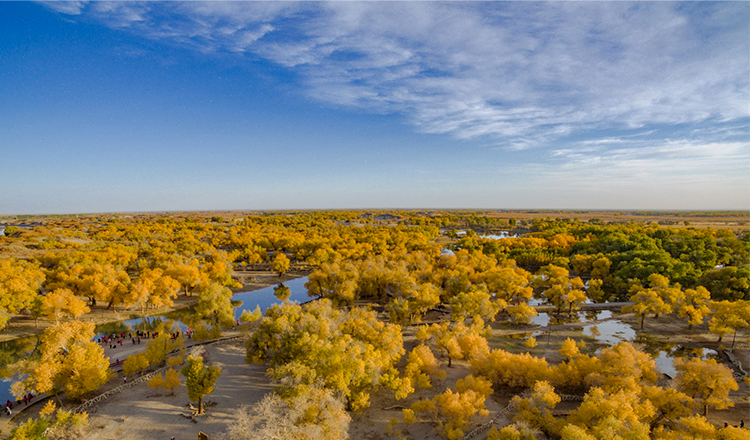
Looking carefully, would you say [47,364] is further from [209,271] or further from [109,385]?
[209,271]

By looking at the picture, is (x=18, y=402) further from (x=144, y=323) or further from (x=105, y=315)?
(x=105, y=315)

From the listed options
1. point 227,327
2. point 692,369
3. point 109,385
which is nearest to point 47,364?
point 109,385

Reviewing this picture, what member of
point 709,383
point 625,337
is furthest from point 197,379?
point 625,337

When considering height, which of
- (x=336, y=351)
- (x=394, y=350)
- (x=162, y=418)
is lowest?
(x=162, y=418)

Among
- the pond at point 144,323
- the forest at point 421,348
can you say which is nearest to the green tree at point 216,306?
the forest at point 421,348

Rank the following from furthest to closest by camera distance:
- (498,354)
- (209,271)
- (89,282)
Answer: (209,271)
(89,282)
(498,354)

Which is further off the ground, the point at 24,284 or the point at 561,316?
the point at 24,284

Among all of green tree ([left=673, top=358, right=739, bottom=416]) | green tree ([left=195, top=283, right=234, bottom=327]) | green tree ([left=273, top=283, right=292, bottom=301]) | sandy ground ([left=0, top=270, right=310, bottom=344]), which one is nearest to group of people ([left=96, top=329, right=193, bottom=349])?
green tree ([left=195, top=283, right=234, bottom=327])
